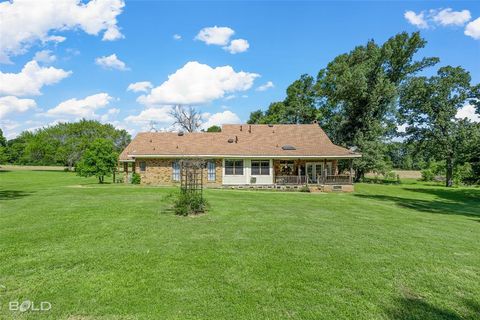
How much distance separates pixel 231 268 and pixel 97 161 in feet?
81.3

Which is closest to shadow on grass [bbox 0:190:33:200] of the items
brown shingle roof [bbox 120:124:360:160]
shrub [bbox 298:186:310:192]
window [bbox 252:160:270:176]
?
brown shingle roof [bbox 120:124:360:160]

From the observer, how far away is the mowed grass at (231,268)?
4.43 m

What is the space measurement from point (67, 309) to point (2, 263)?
102 inches

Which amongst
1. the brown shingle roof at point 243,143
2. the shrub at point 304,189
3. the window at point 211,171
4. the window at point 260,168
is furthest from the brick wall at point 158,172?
the shrub at point 304,189

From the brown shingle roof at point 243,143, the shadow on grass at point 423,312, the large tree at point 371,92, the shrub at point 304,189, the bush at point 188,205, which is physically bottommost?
the shadow on grass at point 423,312

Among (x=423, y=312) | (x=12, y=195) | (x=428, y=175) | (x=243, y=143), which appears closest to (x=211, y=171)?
(x=243, y=143)

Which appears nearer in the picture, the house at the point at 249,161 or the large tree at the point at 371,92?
the house at the point at 249,161

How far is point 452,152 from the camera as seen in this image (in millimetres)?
34000

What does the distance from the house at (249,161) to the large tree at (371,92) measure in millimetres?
10191

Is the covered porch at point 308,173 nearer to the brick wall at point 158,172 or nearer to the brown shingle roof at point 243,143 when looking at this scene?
the brown shingle roof at point 243,143

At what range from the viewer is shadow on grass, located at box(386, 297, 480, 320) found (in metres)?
4.34

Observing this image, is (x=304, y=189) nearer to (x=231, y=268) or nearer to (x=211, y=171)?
(x=211, y=171)

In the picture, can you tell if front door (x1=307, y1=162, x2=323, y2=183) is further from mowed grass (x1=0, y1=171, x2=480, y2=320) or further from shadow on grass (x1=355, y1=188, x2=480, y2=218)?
mowed grass (x1=0, y1=171, x2=480, y2=320)

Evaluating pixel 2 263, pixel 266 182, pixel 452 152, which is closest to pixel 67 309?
pixel 2 263
